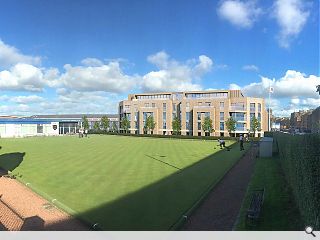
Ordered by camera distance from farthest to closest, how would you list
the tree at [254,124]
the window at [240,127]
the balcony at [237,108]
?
1. the balcony at [237,108]
2. the window at [240,127]
3. the tree at [254,124]

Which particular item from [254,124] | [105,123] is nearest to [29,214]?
[254,124]

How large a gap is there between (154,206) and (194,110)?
222 feet

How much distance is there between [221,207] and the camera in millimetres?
11055

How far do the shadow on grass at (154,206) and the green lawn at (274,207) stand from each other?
1.76m

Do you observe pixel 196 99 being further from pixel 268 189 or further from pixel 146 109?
pixel 268 189

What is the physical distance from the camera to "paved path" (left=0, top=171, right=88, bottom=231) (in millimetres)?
9016

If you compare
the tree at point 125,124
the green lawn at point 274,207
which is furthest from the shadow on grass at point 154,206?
the tree at point 125,124

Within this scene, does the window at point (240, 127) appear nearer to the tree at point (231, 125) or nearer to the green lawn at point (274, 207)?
the tree at point (231, 125)

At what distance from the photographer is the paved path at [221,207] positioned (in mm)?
9133

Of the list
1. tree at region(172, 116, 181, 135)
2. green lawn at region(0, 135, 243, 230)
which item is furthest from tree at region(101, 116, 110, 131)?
green lawn at region(0, 135, 243, 230)

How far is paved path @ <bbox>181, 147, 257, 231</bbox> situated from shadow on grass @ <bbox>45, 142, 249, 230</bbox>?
14.5 inches

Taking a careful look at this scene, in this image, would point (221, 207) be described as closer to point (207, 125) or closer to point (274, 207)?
point (274, 207)

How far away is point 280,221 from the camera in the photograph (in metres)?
9.28
